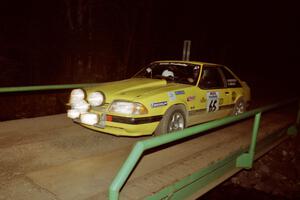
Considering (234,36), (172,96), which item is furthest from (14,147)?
(234,36)

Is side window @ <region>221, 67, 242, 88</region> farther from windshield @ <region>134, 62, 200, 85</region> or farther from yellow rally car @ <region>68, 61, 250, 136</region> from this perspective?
windshield @ <region>134, 62, 200, 85</region>

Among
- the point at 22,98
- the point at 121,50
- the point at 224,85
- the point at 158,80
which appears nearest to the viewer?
the point at 158,80

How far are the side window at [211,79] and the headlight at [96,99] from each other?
2.07 metres

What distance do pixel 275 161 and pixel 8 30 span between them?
10.5 metres

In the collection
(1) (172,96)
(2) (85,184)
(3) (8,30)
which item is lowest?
(2) (85,184)

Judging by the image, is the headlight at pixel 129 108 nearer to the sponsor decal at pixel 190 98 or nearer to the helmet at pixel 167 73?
the sponsor decal at pixel 190 98

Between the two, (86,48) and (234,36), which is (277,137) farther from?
(234,36)

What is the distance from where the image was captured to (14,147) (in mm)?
5078

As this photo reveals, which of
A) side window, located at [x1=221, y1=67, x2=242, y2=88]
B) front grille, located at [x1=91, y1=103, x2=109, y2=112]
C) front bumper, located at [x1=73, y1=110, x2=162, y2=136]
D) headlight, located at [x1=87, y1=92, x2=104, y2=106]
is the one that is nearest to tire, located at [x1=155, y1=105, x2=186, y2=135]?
front bumper, located at [x1=73, y1=110, x2=162, y2=136]

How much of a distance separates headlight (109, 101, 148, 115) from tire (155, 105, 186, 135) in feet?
1.68

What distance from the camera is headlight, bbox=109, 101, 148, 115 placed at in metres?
4.93

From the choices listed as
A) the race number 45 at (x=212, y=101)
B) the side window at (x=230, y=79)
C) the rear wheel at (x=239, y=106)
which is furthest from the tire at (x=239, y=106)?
the race number 45 at (x=212, y=101)

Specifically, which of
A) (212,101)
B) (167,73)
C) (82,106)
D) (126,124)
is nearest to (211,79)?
(212,101)

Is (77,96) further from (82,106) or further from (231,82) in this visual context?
(231,82)
